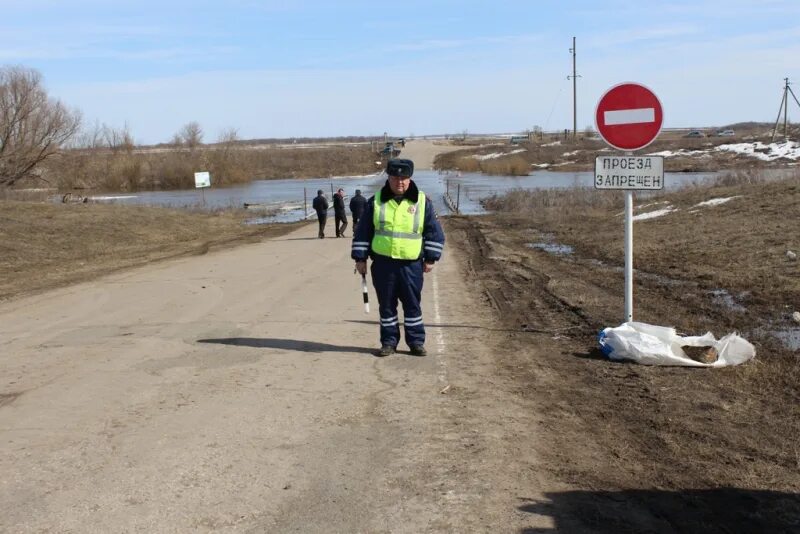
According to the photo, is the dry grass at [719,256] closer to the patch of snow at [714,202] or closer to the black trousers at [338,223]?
the patch of snow at [714,202]

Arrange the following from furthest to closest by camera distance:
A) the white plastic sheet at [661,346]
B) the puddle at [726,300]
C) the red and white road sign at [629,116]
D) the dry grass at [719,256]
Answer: the puddle at [726,300]
the dry grass at [719,256]
the red and white road sign at [629,116]
the white plastic sheet at [661,346]

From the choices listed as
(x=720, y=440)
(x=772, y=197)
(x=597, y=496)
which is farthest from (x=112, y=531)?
(x=772, y=197)

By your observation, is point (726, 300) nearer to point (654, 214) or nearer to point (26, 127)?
point (654, 214)

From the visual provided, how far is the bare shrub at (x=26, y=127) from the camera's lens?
47719 mm

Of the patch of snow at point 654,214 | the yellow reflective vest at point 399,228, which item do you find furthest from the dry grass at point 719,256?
the yellow reflective vest at point 399,228

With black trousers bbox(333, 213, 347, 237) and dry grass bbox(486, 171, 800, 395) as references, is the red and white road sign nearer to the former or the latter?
dry grass bbox(486, 171, 800, 395)

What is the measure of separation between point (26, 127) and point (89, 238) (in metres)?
28.0

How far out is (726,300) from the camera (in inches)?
440

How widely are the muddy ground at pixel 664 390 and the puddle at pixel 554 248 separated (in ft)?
8.12

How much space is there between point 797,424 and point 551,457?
192 cm

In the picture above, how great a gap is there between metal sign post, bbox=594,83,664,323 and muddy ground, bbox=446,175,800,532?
1.53 meters

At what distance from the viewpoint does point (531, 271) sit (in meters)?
15.5

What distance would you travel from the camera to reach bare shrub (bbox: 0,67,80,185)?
47.7m

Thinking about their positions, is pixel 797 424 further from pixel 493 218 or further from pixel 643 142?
pixel 493 218
